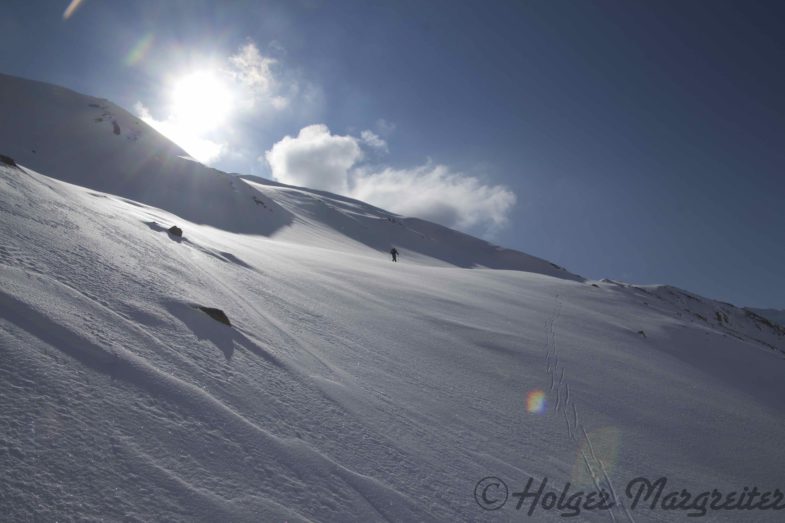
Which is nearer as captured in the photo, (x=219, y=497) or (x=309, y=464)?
(x=219, y=497)

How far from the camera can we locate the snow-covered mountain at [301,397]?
7.97 ft

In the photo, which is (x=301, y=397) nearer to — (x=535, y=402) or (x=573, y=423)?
(x=535, y=402)

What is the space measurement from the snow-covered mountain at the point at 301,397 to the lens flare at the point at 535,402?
2.0 inches

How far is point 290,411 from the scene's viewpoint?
3822 millimetres

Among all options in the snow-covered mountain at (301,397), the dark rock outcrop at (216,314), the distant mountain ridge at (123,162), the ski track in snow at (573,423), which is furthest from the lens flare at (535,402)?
the distant mountain ridge at (123,162)

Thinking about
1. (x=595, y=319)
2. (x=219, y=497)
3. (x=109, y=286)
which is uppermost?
(x=595, y=319)

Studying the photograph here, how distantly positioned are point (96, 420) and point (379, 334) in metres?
5.78

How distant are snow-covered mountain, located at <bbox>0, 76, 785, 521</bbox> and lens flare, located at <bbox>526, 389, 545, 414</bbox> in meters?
0.05

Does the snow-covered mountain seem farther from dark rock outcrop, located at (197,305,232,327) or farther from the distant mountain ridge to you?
the distant mountain ridge

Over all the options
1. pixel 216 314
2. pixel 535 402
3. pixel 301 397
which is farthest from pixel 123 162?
pixel 535 402

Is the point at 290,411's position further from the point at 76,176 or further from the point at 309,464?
the point at 76,176

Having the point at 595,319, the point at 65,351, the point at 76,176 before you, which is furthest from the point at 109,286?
the point at 76,176

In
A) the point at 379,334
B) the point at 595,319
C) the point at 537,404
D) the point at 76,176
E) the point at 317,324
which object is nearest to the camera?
the point at 537,404

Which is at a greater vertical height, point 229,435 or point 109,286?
point 109,286
